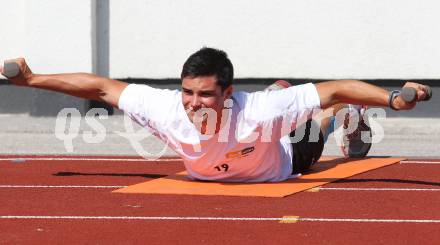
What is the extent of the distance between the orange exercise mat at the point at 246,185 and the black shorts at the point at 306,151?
0.28 feet

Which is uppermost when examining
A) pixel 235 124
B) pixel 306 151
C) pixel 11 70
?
pixel 11 70

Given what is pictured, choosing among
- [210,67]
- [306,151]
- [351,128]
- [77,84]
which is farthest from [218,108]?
[351,128]

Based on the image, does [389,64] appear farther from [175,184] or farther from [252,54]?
[175,184]

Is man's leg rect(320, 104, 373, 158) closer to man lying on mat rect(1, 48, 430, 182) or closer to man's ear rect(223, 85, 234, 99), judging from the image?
man lying on mat rect(1, 48, 430, 182)

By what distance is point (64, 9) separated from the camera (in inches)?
591

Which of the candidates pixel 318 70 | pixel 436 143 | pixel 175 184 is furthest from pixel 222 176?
pixel 318 70

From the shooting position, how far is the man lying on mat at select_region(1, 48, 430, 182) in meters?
8.65

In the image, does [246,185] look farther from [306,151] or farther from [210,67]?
[210,67]

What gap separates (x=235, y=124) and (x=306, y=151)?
112cm

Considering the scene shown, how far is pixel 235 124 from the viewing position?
29.2 ft

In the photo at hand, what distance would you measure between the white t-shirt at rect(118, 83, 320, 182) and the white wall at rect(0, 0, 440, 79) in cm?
583

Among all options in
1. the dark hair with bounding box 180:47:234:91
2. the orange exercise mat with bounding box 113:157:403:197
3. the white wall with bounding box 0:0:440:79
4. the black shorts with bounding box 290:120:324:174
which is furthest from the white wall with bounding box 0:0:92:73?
the dark hair with bounding box 180:47:234:91

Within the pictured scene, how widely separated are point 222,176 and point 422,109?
6075 millimetres

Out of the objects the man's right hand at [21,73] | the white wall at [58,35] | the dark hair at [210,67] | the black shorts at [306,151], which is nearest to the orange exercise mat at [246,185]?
the black shorts at [306,151]
